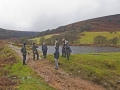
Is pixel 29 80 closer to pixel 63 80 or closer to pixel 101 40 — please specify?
pixel 63 80

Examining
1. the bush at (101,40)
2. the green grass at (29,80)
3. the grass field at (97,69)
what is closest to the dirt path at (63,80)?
the green grass at (29,80)

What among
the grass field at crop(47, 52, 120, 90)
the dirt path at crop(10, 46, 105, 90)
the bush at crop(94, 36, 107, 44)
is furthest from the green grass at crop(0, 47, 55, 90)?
the bush at crop(94, 36, 107, 44)

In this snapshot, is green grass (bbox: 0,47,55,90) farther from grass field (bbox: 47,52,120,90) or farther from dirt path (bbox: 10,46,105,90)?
grass field (bbox: 47,52,120,90)

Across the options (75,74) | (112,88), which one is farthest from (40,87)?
(112,88)

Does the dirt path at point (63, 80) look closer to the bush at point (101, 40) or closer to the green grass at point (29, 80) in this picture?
the green grass at point (29, 80)

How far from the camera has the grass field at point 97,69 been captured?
21.4 m

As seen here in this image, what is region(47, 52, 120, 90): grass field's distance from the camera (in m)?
21.4

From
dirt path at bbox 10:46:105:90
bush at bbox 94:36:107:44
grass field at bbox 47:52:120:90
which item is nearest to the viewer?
dirt path at bbox 10:46:105:90

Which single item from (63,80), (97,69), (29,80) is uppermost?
(97,69)

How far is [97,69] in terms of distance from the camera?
76.8ft

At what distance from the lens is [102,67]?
2512 centimetres

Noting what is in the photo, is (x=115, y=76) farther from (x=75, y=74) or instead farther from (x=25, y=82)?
(x=25, y=82)

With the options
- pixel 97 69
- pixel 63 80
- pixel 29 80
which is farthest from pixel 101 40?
pixel 29 80

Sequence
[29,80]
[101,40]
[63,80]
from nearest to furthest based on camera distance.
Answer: [29,80]
[63,80]
[101,40]
